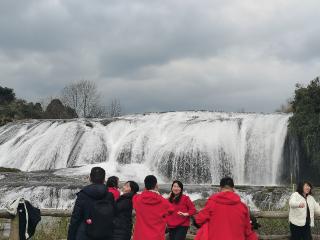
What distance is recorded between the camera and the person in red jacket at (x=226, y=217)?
6.74 metres

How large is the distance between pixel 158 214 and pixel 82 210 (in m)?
1.36

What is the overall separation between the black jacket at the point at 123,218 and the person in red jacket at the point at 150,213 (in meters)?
0.12

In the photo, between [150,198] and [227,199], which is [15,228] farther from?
[227,199]

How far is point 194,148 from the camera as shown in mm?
28625

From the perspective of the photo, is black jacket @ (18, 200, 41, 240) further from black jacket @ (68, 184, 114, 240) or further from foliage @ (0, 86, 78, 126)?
foliage @ (0, 86, 78, 126)

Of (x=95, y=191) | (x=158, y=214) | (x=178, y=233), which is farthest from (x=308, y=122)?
(x=95, y=191)

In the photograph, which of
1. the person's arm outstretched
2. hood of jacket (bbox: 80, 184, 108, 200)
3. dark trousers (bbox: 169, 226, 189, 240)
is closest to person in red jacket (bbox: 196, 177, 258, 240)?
hood of jacket (bbox: 80, 184, 108, 200)

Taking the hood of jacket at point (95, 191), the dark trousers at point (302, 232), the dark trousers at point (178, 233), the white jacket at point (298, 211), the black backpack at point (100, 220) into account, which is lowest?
the dark trousers at point (302, 232)

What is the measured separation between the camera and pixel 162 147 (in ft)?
96.8

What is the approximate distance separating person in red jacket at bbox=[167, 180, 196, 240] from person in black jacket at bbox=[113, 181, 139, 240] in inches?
34.3

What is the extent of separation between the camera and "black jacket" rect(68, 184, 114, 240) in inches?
270

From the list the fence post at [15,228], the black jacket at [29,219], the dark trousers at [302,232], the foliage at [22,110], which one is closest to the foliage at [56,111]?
the foliage at [22,110]

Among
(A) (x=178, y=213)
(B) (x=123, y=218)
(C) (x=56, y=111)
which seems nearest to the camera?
(B) (x=123, y=218)

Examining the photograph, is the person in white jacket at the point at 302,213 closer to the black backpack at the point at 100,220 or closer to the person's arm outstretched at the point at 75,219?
the black backpack at the point at 100,220
